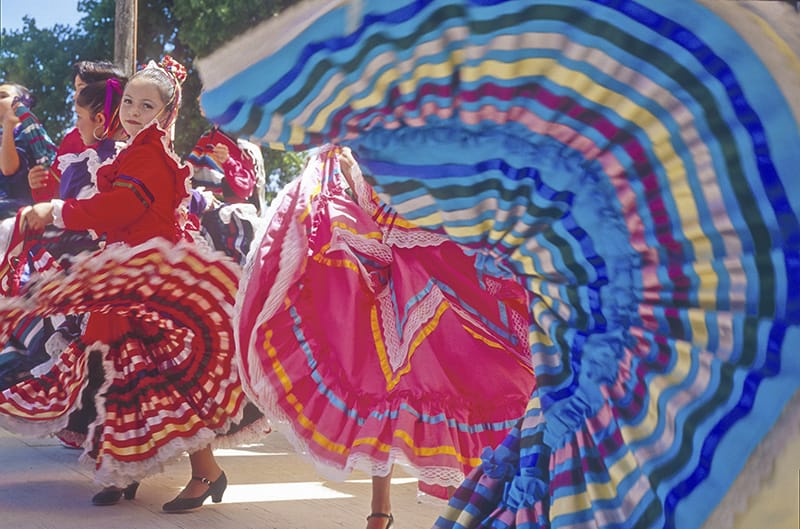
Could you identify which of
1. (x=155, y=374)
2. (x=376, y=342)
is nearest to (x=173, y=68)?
(x=155, y=374)

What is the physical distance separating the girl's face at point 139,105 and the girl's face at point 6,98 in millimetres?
1621

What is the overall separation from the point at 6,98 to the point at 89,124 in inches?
43.6

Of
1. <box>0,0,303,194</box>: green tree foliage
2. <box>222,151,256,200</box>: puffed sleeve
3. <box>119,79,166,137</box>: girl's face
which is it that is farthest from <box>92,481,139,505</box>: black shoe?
<box>0,0,303,194</box>: green tree foliage

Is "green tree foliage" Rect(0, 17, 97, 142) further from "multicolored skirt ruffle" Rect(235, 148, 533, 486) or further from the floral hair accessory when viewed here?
"multicolored skirt ruffle" Rect(235, 148, 533, 486)

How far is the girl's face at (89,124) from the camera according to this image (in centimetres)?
374

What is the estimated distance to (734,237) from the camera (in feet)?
3.64

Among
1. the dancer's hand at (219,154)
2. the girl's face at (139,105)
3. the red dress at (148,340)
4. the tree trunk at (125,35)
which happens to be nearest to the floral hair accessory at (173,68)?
the girl's face at (139,105)

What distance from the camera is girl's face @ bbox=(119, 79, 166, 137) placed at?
3.18 metres

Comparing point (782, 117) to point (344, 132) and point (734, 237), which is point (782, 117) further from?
point (344, 132)

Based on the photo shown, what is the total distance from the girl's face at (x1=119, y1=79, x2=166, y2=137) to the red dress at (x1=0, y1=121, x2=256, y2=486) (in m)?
0.12

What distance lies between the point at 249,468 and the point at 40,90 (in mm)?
8386

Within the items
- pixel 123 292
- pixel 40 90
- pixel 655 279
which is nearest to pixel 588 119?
pixel 655 279

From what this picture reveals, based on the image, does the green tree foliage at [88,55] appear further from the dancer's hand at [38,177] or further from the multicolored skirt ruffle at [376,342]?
the multicolored skirt ruffle at [376,342]

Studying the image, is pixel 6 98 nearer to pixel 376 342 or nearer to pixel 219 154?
pixel 219 154
